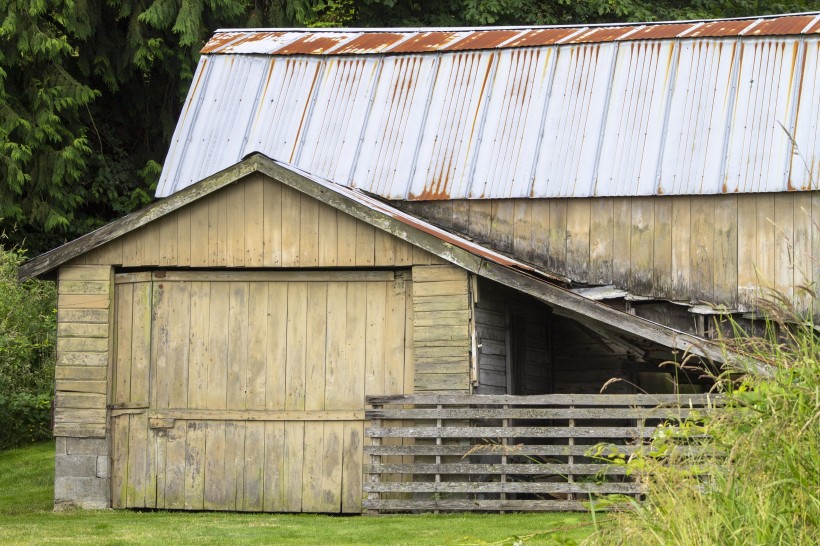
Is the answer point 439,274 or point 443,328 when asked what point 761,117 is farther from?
point 443,328

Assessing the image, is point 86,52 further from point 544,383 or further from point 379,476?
point 379,476

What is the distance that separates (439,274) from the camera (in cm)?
1405

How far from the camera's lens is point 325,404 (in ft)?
47.7

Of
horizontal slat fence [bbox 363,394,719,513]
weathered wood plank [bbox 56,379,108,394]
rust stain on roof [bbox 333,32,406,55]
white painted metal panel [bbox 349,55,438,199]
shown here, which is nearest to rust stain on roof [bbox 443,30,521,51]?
white painted metal panel [bbox 349,55,438,199]

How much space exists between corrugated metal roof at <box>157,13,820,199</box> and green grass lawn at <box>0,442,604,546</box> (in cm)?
510

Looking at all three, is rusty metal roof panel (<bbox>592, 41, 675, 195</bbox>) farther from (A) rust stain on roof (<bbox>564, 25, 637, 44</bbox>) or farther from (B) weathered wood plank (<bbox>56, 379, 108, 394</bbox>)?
(B) weathered wood plank (<bbox>56, 379, 108, 394</bbox>)

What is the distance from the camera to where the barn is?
13984mm

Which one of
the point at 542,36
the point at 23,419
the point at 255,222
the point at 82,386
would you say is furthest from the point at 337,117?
the point at 23,419

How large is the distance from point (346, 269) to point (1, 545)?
5054 mm

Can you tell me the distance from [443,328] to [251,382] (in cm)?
236

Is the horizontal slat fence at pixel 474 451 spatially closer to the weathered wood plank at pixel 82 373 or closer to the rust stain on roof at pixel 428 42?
the weathered wood plank at pixel 82 373

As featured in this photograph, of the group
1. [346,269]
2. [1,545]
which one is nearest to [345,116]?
[346,269]

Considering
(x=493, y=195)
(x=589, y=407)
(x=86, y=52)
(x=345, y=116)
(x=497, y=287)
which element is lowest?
(x=589, y=407)

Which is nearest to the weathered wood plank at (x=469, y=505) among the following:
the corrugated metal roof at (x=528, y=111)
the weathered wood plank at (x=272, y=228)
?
the weathered wood plank at (x=272, y=228)
